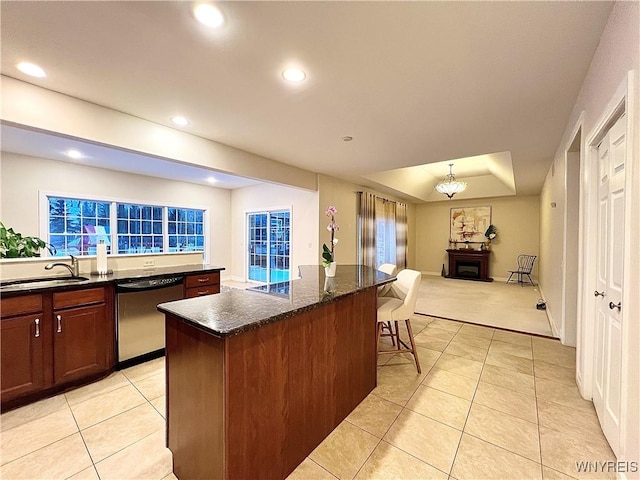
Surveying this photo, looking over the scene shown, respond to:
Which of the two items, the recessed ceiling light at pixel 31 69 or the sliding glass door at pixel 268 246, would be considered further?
the sliding glass door at pixel 268 246

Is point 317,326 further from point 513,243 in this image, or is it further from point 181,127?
point 513,243

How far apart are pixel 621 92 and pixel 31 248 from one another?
5.04 meters

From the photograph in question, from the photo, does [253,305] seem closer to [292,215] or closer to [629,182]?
[629,182]

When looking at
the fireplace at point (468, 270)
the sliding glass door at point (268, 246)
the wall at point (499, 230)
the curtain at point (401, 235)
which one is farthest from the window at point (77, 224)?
the fireplace at point (468, 270)

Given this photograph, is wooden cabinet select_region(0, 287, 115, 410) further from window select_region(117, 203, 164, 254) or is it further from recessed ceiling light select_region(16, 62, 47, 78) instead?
window select_region(117, 203, 164, 254)

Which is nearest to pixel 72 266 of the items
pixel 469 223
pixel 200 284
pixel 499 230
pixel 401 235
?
pixel 200 284

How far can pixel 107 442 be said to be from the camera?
1.75 metres

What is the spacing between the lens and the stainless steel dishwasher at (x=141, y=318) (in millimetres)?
2664

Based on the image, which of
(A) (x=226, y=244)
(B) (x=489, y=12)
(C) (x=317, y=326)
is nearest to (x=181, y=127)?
(C) (x=317, y=326)

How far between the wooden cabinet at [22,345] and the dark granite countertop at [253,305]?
1.38 m

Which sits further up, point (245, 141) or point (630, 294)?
point (245, 141)

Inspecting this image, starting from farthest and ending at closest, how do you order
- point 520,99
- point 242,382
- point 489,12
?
point 520,99
point 489,12
point 242,382

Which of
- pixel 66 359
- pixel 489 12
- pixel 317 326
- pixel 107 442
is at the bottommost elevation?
pixel 107 442

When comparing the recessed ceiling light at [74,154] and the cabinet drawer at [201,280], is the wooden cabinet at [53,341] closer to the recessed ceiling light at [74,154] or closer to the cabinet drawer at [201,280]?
the cabinet drawer at [201,280]
